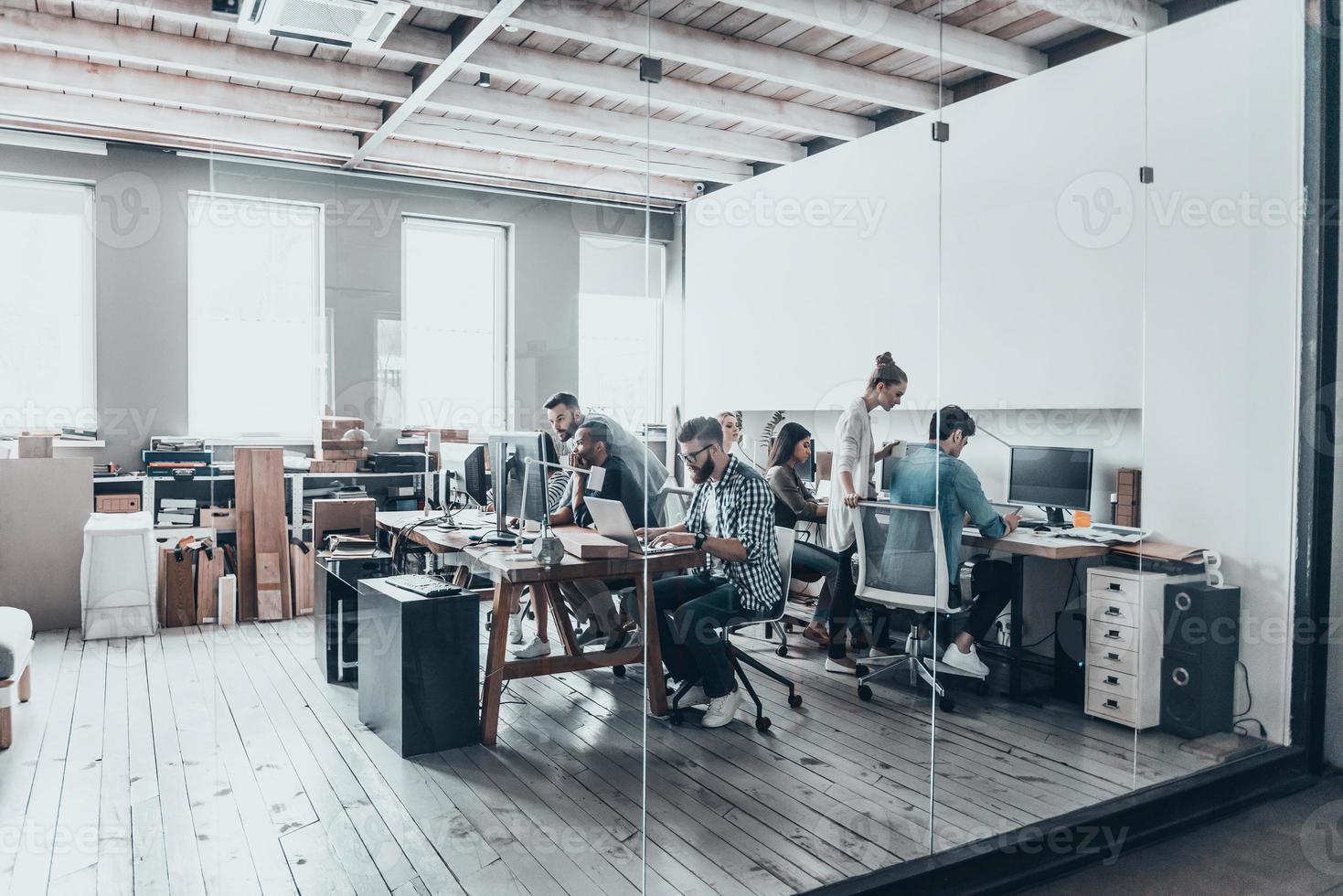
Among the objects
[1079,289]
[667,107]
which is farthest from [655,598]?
[1079,289]

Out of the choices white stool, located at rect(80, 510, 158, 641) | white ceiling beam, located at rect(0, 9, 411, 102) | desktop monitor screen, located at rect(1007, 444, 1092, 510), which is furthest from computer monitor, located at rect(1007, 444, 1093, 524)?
white stool, located at rect(80, 510, 158, 641)

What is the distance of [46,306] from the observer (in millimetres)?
2371

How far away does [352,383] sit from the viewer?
8.45ft

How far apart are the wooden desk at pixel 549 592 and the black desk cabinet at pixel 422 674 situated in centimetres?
15

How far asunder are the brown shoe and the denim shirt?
51cm

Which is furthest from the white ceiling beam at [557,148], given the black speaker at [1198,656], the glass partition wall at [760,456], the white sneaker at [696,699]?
the black speaker at [1198,656]

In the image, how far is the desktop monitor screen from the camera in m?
2.95

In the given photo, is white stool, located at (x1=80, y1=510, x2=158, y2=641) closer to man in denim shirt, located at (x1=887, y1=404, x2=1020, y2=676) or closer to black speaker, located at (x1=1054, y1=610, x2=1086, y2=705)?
man in denim shirt, located at (x1=887, y1=404, x2=1020, y2=676)

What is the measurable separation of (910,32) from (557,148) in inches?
48.0

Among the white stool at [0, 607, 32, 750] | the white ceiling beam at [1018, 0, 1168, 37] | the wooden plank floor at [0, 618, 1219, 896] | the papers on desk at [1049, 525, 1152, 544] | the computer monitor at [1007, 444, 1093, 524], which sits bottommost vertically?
the wooden plank floor at [0, 618, 1219, 896]

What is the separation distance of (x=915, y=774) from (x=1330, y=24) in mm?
3422

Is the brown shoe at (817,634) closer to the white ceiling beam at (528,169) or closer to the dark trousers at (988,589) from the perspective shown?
the dark trousers at (988,589)

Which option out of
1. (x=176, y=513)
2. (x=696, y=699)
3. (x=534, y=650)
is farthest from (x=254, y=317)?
(x=696, y=699)

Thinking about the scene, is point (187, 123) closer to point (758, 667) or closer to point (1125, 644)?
point (758, 667)
